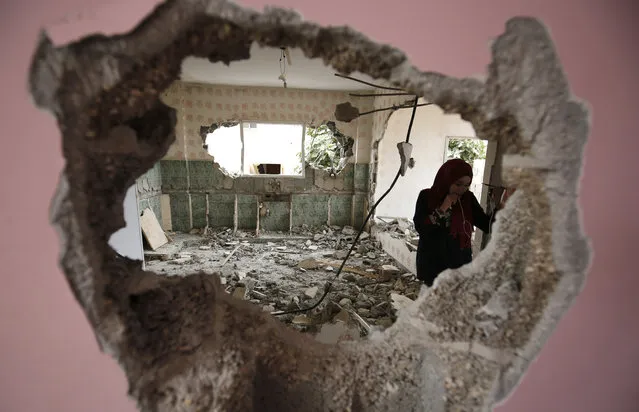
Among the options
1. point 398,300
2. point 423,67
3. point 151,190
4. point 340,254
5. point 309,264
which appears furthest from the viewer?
point 151,190

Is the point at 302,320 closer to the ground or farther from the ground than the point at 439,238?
closer to the ground

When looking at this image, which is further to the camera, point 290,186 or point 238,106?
point 290,186

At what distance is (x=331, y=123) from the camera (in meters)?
6.90

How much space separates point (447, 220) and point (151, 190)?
6034 mm

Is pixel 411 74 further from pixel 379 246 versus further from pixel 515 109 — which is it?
pixel 379 246

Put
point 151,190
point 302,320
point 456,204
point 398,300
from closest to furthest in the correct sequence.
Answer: point 456,204
point 302,320
point 398,300
point 151,190

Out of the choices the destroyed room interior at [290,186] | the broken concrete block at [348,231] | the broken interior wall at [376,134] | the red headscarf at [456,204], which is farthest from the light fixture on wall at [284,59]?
the broken concrete block at [348,231]

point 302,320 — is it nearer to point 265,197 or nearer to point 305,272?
point 305,272

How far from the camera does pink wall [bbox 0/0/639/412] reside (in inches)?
36.1

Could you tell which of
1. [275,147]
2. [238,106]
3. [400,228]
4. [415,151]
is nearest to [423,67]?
[400,228]

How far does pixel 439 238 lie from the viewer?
9.14ft

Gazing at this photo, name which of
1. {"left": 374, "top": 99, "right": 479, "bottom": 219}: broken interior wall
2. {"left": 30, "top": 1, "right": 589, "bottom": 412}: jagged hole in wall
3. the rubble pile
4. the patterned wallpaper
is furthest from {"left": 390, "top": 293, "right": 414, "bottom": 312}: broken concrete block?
the patterned wallpaper

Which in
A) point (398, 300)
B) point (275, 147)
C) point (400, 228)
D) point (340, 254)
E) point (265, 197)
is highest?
point (275, 147)

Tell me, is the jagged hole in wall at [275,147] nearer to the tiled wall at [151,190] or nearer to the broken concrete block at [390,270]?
the tiled wall at [151,190]
